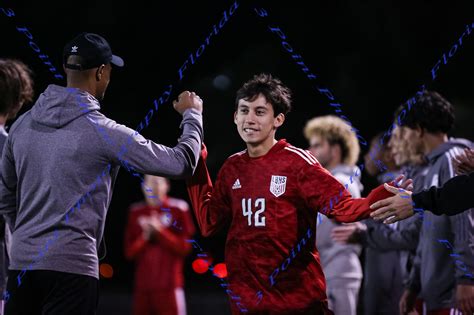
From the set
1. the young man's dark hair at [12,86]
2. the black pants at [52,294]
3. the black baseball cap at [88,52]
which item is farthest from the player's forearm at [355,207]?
the young man's dark hair at [12,86]

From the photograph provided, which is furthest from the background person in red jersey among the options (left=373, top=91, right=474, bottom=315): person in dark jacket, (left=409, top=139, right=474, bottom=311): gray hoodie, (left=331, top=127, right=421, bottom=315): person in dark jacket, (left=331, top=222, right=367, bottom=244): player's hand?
(left=409, top=139, right=474, bottom=311): gray hoodie

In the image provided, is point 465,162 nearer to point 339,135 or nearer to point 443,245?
point 443,245

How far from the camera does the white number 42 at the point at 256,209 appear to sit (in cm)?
320

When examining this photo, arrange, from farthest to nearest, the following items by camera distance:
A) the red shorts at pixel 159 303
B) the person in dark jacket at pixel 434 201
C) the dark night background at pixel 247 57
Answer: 1. the dark night background at pixel 247 57
2. the red shorts at pixel 159 303
3. the person in dark jacket at pixel 434 201

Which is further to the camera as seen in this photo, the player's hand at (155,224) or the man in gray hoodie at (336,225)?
the player's hand at (155,224)

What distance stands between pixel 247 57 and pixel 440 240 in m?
6.19

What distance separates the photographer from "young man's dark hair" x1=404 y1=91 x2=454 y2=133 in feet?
13.4

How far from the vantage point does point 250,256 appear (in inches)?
125

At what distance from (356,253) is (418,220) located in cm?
83

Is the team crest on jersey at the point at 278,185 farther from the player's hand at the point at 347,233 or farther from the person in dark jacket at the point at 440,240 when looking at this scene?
the player's hand at the point at 347,233

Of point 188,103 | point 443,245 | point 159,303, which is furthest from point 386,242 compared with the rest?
point 159,303

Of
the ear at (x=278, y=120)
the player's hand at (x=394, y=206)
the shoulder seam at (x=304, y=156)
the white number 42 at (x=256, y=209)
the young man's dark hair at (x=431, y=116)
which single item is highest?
the young man's dark hair at (x=431, y=116)

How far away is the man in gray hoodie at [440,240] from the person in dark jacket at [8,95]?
2.17 metres

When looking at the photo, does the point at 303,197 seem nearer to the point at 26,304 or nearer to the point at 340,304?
the point at 26,304
